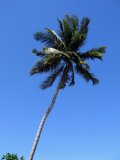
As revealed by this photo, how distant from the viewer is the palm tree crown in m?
31.0

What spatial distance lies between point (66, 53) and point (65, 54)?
2.22ft

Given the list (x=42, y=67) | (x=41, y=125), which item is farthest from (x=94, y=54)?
(x=41, y=125)

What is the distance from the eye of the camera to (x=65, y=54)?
1187 inches

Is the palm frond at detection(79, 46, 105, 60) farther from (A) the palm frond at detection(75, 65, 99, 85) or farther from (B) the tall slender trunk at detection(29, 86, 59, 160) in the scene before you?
(B) the tall slender trunk at detection(29, 86, 59, 160)

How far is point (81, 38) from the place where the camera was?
31672 millimetres

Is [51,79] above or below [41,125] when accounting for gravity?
above

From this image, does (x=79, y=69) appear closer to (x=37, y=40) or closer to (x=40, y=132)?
(x=37, y=40)

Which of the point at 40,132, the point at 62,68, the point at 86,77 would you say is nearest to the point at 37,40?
the point at 62,68

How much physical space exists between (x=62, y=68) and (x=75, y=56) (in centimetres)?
156

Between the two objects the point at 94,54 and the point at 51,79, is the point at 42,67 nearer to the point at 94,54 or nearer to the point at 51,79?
the point at 51,79

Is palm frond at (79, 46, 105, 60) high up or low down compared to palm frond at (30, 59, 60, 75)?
up

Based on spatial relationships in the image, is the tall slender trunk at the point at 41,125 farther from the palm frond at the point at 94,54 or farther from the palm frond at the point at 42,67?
the palm frond at the point at 94,54

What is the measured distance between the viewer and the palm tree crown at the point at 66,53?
102 feet

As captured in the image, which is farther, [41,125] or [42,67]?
[42,67]
